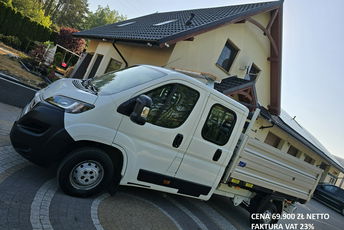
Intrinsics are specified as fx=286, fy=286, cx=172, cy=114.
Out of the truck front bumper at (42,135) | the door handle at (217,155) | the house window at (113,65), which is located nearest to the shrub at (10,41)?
the house window at (113,65)

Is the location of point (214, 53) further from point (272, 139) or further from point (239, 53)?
point (272, 139)

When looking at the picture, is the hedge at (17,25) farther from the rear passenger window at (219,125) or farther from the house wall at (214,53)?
the rear passenger window at (219,125)

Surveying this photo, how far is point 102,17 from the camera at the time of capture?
276 feet

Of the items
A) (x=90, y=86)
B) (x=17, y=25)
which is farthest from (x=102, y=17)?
(x=90, y=86)

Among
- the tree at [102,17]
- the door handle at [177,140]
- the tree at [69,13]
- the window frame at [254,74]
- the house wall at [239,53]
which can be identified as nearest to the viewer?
the door handle at [177,140]

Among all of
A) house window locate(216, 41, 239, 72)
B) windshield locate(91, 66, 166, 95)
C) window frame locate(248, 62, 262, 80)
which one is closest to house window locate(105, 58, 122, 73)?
house window locate(216, 41, 239, 72)

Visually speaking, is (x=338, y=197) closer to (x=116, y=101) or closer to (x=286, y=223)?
(x=286, y=223)

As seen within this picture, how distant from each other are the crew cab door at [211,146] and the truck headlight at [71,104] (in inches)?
74.1

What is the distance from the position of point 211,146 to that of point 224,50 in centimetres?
818

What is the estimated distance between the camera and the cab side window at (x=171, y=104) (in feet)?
14.9

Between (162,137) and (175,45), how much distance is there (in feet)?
19.1

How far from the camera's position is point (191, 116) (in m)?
4.83

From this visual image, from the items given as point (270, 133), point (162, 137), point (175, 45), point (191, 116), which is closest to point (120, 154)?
point (162, 137)

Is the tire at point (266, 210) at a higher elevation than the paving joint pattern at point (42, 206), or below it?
higher
